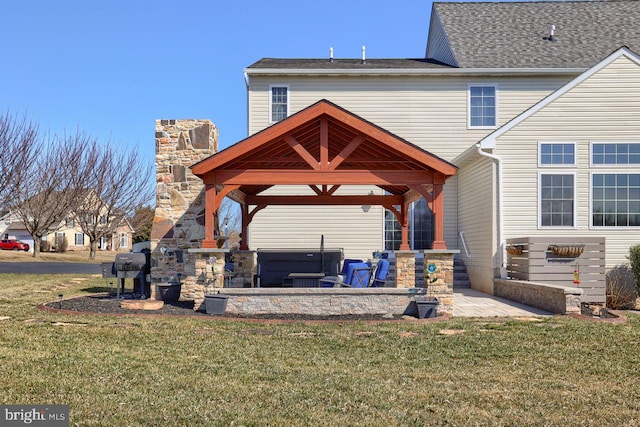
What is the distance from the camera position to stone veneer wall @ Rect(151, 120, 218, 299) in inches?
521

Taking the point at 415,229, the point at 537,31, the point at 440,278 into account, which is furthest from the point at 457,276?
the point at 537,31

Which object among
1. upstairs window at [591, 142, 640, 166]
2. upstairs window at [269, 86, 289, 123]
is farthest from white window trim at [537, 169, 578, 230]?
upstairs window at [269, 86, 289, 123]

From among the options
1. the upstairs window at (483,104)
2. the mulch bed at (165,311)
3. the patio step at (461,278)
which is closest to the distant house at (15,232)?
the mulch bed at (165,311)

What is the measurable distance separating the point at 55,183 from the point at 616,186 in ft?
87.8

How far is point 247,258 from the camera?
14.1 metres

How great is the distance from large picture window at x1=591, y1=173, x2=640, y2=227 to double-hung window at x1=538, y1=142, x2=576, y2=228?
0.57 metres

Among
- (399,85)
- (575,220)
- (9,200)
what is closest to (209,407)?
(575,220)

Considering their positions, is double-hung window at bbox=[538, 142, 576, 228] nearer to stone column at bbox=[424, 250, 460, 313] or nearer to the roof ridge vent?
stone column at bbox=[424, 250, 460, 313]

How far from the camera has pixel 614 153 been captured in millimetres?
14141

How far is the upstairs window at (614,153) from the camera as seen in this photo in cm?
1409

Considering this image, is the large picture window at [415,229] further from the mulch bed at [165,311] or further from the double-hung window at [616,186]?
the mulch bed at [165,311]

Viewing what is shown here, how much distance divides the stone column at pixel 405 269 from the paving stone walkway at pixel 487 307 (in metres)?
1.08

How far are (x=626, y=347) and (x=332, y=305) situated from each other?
15.8 ft

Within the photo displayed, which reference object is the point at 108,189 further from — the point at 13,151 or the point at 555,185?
the point at 555,185
